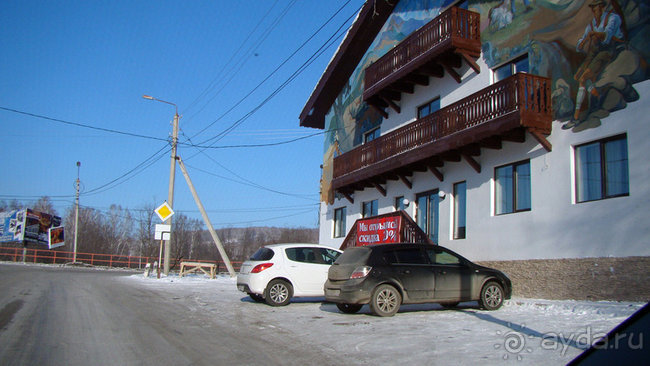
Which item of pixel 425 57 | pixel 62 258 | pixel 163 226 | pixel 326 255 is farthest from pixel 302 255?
pixel 62 258

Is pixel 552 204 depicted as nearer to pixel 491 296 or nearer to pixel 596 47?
pixel 491 296

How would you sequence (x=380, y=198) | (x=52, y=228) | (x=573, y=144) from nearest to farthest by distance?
1. (x=573, y=144)
2. (x=380, y=198)
3. (x=52, y=228)

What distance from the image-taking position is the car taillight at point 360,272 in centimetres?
1085

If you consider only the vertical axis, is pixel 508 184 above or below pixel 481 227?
above

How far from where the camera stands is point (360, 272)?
10.9 m

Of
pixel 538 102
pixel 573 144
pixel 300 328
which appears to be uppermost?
pixel 538 102

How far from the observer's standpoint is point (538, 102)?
13922mm

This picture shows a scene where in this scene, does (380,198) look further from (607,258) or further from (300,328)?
(300,328)

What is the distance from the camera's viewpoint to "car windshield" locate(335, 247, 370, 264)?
11273 millimetres

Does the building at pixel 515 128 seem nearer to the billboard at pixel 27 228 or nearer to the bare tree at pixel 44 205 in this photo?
the billboard at pixel 27 228

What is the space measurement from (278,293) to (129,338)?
5.67 meters

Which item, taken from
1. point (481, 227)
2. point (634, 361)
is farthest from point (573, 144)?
point (634, 361)

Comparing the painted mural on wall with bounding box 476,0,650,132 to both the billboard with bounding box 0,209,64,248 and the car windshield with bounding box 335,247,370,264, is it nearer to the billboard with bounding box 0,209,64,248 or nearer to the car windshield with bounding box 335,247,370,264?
the car windshield with bounding box 335,247,370,264

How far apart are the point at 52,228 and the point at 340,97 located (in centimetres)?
4240
